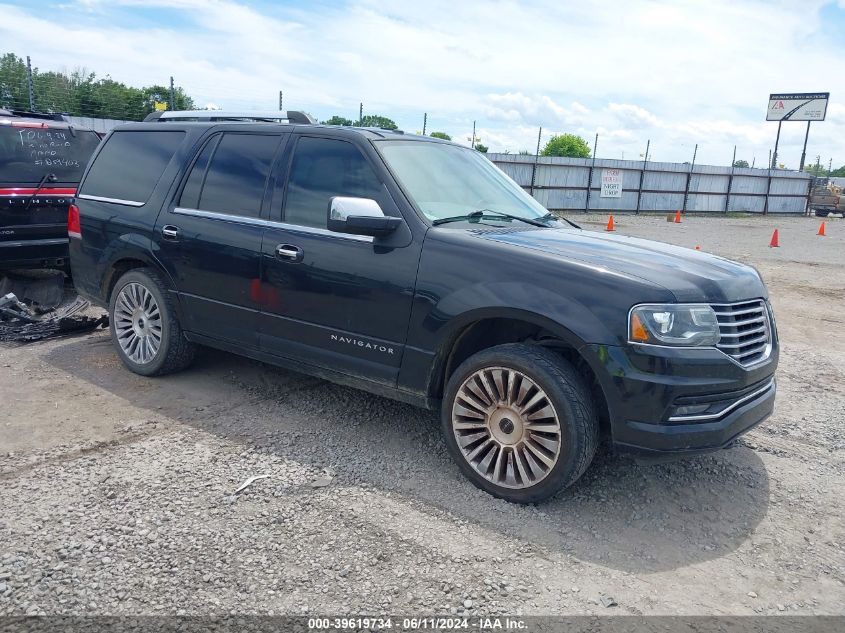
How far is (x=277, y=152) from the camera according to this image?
15.1ft

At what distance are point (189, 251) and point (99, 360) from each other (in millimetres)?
1651

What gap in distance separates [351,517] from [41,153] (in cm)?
603

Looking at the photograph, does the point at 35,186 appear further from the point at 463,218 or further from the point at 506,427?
the point at 506,427

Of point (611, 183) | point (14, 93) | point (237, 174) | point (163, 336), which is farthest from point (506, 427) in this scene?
point (611, 183)

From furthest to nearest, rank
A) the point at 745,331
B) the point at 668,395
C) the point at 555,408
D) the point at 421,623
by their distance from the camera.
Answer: the point at 745,331
the point at 555,408
the point at 668,395
the point at 421,623

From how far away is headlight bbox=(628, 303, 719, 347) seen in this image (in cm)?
326

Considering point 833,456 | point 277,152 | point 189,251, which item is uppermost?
point 277,152

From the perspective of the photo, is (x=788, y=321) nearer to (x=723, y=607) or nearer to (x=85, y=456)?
(x=723, y=607)

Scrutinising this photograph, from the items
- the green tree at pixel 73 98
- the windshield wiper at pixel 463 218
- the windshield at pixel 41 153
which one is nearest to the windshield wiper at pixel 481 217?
the windshield wiper at pixel 463 218

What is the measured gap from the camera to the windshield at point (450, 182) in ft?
13.7

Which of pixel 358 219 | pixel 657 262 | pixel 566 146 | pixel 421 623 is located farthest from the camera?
pixel 566 146

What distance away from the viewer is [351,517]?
3.45 metres

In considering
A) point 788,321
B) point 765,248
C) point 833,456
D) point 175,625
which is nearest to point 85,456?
point 175,625

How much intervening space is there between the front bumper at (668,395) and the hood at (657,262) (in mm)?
331
